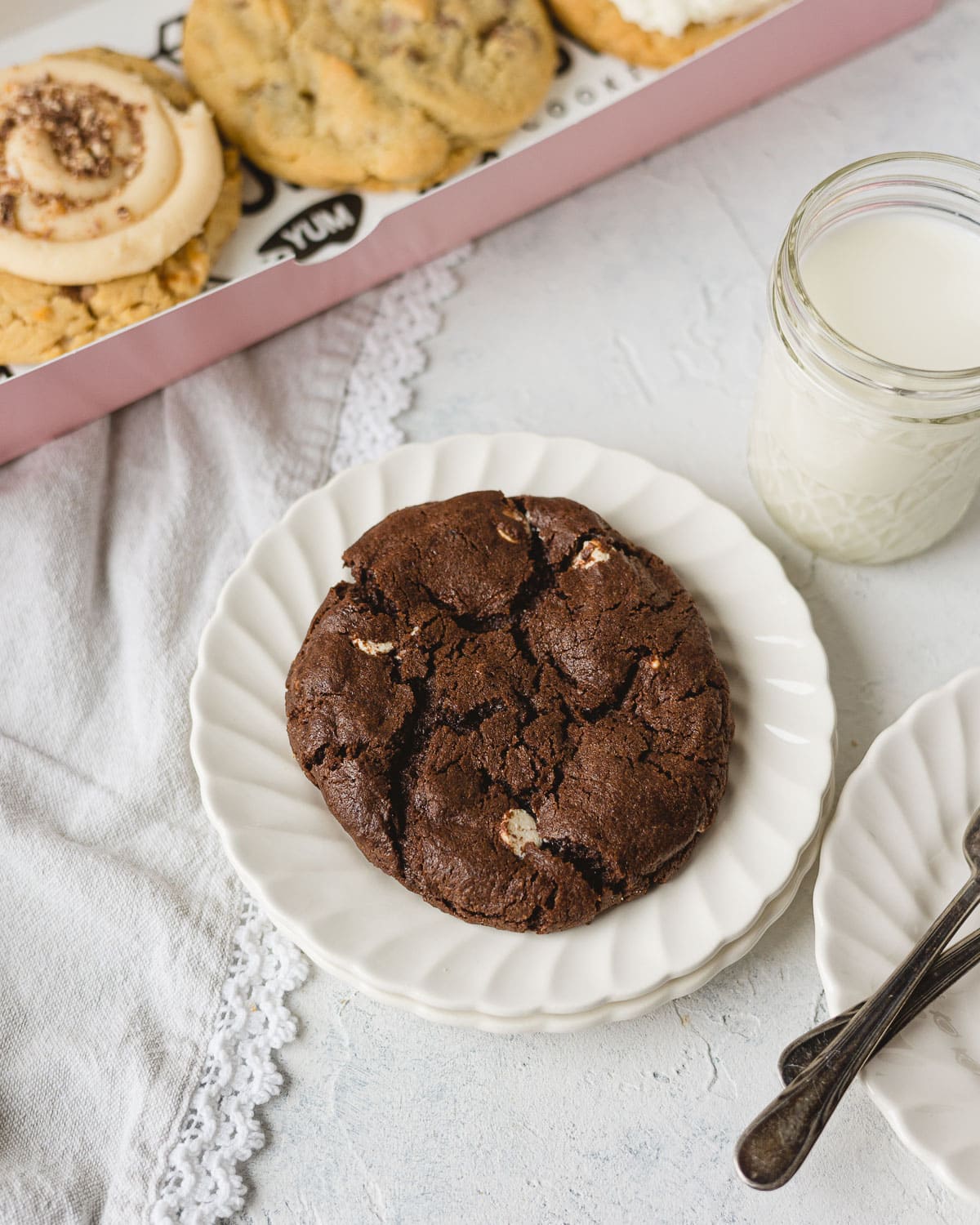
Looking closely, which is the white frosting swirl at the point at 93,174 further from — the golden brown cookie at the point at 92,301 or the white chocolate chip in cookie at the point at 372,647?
the white chocolate chip in cookie at the point at 372,647

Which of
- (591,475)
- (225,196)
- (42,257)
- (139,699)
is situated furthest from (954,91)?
(139,699)

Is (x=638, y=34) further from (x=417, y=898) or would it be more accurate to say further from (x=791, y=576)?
(x=417, y=898)

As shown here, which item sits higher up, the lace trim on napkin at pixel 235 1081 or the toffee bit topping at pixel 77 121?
the toffee bit topping at pixel 77 121

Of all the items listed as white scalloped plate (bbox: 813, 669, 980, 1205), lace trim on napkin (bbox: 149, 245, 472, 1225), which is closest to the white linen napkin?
lace trim on napkin (bbox: 149, 245, 472, 1225)

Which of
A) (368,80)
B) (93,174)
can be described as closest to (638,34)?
(368,80)

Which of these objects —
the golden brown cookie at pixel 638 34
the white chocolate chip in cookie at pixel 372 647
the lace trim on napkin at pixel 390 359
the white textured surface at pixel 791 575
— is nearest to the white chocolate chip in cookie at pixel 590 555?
the white chocolate chip in cookie at pixel 372 647

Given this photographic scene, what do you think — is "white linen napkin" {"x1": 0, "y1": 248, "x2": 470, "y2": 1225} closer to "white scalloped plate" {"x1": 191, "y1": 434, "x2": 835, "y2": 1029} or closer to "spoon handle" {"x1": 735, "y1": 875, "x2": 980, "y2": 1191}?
"white scalloped plate" {"x1": 191, "y1": 434, "x2": 835, "y2": 1029}

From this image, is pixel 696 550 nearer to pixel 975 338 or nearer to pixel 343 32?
pixel 975 338
